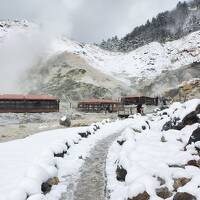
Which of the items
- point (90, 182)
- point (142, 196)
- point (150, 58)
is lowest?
point (90, 182)

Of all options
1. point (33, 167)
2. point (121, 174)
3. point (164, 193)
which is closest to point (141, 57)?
point (121, 174)

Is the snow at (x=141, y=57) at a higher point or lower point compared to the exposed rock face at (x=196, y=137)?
higher

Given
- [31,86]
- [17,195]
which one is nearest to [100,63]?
[31,86]

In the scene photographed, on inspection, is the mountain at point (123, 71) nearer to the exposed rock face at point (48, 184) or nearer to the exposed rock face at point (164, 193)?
the exposed rock face at point (48, 184)

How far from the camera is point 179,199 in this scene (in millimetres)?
13133

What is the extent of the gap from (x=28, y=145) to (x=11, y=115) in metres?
48.2

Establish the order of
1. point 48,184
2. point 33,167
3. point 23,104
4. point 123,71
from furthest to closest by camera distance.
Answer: point 123,71, point 23,104, point 33,167, point 48,184

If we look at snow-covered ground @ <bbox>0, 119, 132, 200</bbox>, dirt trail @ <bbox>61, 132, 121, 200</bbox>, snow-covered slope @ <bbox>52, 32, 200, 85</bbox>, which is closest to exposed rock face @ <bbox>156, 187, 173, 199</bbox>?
dirt trail @ <bbox>61, 132, 121, 200</bbox>

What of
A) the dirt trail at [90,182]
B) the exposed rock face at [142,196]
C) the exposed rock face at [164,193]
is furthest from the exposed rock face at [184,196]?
the dirt trail at [90,182]

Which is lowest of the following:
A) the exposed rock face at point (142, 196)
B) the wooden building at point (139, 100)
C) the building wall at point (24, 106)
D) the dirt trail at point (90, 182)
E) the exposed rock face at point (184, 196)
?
the dirt trail at point (90, 182)

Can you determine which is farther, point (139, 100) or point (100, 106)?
point (139, 100)

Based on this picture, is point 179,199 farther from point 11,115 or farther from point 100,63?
point 100,63

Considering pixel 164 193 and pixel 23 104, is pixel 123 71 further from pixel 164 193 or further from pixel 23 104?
pixel 164 193

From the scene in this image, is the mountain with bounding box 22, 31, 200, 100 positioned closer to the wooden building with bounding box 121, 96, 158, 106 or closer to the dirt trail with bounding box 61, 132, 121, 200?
the wooden building with bounding box 121, 96, 158, 106
